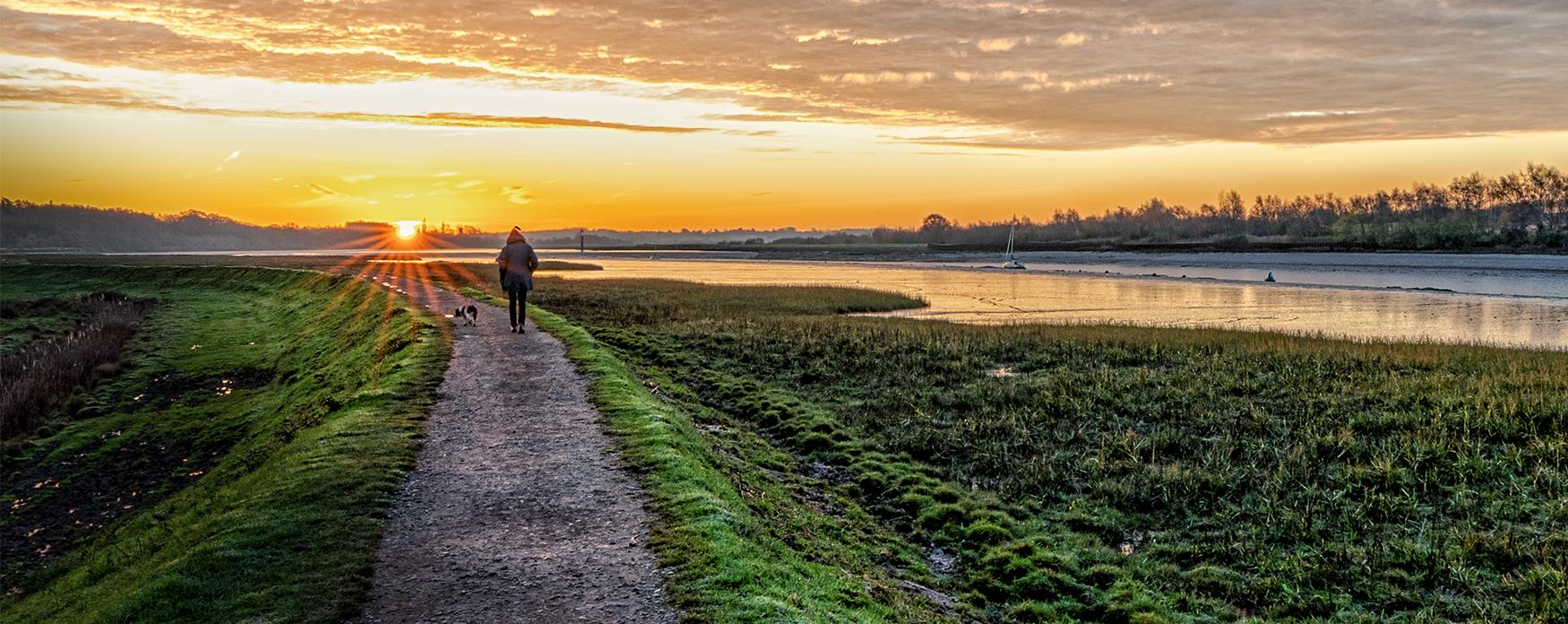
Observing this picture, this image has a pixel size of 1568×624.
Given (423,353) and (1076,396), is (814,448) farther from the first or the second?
(423,353)

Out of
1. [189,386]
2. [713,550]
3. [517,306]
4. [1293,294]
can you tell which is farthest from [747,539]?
[1293,294]

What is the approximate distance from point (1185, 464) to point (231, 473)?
18.3 meters

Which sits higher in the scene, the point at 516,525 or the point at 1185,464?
the point at 516,525

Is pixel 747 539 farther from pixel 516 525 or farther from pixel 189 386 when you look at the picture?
pixel 189 386

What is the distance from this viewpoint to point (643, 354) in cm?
3014

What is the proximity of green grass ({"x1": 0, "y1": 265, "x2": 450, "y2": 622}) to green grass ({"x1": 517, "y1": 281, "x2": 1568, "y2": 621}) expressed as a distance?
4964 mm

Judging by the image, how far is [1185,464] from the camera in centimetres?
1655

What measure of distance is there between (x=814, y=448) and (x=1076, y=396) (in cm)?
756

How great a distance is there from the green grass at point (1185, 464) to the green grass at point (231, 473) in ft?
16.3

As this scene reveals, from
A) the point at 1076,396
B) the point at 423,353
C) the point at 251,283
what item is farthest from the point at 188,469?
the point at 251,283

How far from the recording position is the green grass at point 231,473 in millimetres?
9930

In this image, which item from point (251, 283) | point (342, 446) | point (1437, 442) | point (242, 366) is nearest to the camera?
point (342, 446)

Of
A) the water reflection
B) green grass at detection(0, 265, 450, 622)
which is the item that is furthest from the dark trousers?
the water reflection

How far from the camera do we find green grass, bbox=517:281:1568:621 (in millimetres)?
11414
